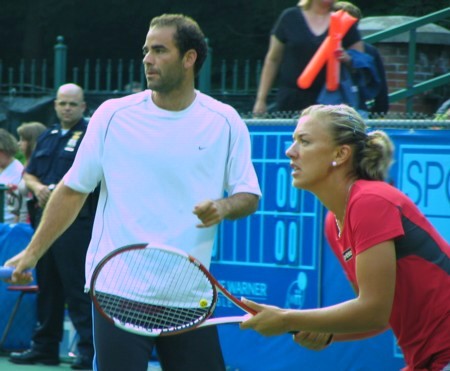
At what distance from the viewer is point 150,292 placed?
14.9 feet

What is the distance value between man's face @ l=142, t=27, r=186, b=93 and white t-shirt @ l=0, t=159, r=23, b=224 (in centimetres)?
496

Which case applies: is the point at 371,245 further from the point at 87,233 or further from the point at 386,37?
the point at 386,37

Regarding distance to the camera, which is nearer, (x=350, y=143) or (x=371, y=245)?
(x=371, y=245)

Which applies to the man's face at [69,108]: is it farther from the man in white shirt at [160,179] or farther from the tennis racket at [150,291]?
the tennis racket at [150,291]

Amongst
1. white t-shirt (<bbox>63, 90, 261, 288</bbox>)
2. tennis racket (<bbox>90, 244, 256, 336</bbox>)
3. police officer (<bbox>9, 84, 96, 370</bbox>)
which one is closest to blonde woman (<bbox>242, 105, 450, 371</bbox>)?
tennis racket (<bbox>90, 244, 256, 336</bbox>)

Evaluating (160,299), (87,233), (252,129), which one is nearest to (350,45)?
(252,129)

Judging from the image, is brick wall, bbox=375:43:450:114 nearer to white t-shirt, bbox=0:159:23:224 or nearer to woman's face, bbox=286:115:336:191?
white t-shirt, bbox=0:159:23:224

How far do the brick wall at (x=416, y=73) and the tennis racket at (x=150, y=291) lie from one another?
6147 millimetres

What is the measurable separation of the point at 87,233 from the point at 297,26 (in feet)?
6.62

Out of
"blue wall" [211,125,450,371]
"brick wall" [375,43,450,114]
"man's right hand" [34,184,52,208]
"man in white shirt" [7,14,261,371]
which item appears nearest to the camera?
"man in white shirt" [7,14,261,371]

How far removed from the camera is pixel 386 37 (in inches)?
381

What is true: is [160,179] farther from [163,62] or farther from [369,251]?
[369,251]

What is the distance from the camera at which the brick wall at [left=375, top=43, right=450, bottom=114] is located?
10.6m

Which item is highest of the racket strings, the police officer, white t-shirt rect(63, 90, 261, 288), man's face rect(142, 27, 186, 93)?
man's face rect(142, 27, 186, 93)
